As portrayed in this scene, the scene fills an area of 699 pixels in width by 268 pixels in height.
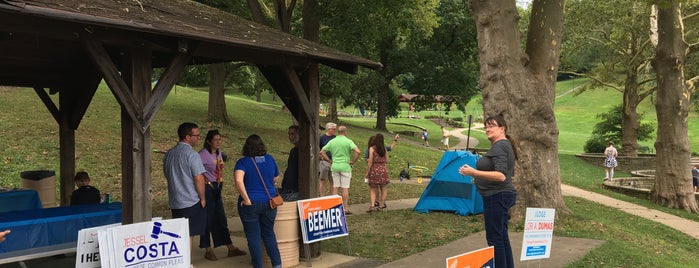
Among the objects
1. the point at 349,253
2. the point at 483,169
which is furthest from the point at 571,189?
the point at 483,169

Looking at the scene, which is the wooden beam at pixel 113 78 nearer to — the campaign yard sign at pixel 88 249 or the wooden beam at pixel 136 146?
the wooden beam at pixel 136 146

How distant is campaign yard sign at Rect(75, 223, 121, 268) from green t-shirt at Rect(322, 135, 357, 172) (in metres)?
5.89

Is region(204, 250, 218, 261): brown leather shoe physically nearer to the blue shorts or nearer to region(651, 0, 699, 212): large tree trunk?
the blue shorts

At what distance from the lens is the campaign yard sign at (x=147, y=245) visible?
520cm

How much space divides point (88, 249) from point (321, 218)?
3.05m

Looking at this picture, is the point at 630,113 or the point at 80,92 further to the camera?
the point at 630,113

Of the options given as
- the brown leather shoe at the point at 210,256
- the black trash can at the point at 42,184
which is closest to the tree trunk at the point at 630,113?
the brown leather shoe at the point at 210,256

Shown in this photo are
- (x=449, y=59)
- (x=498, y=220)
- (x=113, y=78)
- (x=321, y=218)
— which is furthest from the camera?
(x=449, y=59)

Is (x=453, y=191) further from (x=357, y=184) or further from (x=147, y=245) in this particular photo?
(x=147, y=245)

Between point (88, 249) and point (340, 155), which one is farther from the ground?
point (340, 155)

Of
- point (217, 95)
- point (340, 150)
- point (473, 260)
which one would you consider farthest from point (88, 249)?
point (217, 95)

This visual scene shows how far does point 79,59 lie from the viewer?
29.6 ft

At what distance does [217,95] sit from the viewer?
81.6 feet

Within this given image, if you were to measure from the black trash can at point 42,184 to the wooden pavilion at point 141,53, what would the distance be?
5.47ft
